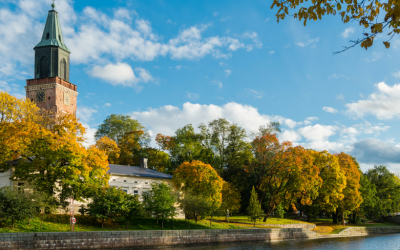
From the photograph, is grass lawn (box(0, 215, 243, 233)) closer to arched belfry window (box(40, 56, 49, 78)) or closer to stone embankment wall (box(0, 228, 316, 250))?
stone embankment wall (box(0, 228, 316, 250))

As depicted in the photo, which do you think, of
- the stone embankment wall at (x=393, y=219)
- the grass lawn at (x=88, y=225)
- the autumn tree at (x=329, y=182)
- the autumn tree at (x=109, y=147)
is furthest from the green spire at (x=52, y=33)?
the stone embankment wall at (x=393, y=219)

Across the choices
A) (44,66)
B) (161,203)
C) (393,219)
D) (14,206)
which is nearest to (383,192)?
(393,219)

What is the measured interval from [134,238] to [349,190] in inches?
1581

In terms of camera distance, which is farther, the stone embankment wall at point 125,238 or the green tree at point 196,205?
the green tree at point 196,205

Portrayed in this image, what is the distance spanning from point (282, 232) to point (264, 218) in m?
7.39

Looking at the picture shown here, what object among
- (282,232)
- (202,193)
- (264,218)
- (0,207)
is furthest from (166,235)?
(264,218)

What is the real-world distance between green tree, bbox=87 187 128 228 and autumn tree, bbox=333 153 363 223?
36684 mm

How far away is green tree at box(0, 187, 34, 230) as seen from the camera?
27156 mm

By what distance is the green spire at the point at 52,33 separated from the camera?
69.1 meters

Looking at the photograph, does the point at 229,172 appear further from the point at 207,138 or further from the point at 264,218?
the point at 264,218

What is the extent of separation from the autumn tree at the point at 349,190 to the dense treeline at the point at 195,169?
162 millimetres

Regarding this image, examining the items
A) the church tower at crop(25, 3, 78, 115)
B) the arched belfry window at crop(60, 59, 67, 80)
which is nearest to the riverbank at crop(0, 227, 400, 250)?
the church tower at crop(25, 3, 78, 115)

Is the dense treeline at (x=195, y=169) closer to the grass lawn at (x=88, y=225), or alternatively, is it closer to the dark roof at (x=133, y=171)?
the grass lawn at (x=88, y=225)

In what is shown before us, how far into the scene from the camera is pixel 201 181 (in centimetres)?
4253
